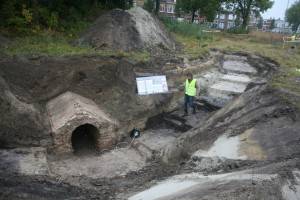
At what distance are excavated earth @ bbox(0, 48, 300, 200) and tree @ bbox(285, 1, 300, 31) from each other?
146 ft

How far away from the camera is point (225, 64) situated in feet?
66.5

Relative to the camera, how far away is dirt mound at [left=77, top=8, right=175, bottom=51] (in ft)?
60.7

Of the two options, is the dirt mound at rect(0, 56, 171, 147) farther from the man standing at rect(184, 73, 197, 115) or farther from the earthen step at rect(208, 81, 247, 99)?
the earthen step at rect(208, 81, 247, 99)

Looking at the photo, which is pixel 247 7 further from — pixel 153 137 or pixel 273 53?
pixel 153 137

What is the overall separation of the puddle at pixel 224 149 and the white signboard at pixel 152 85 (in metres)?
4.52

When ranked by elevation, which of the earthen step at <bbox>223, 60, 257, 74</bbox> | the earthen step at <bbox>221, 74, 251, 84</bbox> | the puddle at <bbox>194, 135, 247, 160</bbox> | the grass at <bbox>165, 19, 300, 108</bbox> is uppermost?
the grass at <bbox>165, 19, 300, 108</bbox>

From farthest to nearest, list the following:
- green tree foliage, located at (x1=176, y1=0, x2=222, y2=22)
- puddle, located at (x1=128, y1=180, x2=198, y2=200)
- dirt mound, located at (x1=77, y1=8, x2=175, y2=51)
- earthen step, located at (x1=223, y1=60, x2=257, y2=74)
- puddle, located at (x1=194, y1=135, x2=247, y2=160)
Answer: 1. green tree foliage, located at (x1=176, y1=0, x2=222, y2=22)
2. earthen step, located at (x1=223, y1=60, x2=257, y2=74)
3. dirt mound, located at (x1=77, y1=8, x2=175, y2=51)
4. puddle, located at (x1=194, y1=135, x2=247, y2=160)
5. puddle, located at (x1=128, y1=180, x2=198, y2=200)

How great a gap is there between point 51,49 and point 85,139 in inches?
169

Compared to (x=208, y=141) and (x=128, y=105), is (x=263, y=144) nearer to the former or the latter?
(x=208, y=141)

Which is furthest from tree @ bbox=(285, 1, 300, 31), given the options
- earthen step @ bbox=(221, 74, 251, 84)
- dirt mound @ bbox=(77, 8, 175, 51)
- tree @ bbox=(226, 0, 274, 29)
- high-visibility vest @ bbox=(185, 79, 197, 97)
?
high-visibility vest @ bbox=(185, 79, 197, 97)

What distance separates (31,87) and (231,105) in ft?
24.7

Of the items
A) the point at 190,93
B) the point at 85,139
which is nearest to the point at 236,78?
the point at 190,93

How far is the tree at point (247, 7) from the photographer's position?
37875 mm

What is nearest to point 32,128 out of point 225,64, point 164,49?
point 164,49
